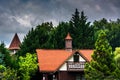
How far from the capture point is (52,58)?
54.7 m

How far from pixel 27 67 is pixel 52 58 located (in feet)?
11.5

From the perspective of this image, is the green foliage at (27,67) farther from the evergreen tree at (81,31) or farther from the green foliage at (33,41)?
the evergreen tree at (81,31)

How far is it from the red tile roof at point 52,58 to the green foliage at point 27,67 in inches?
53.9

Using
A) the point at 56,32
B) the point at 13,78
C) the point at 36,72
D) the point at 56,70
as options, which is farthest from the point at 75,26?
the point at 13,78

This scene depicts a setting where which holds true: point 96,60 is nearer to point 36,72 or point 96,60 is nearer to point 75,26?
point 36,72

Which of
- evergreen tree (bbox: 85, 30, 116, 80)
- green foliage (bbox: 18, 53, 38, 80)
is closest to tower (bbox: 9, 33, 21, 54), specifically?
green foliage (bbox: 18, 53, 38, 80)

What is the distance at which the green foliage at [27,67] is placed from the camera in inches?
2117

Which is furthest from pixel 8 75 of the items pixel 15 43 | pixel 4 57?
pixel 15 43

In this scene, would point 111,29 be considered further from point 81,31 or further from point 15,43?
point 15,43

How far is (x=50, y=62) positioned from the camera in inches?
2109

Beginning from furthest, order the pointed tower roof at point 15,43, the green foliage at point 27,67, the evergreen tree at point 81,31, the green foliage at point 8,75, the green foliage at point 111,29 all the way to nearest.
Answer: the pointed tower roof at point 15,43, the green foliage at point 111,29, the evergreen tree at point 81,31, the green foliage at point 27,67, the green foliage at point 8,75

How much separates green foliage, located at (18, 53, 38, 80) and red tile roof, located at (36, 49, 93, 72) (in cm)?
137

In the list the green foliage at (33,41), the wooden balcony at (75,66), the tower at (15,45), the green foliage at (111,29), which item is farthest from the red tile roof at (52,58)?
the tower at (15,45)

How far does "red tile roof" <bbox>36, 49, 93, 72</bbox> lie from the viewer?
171ft
